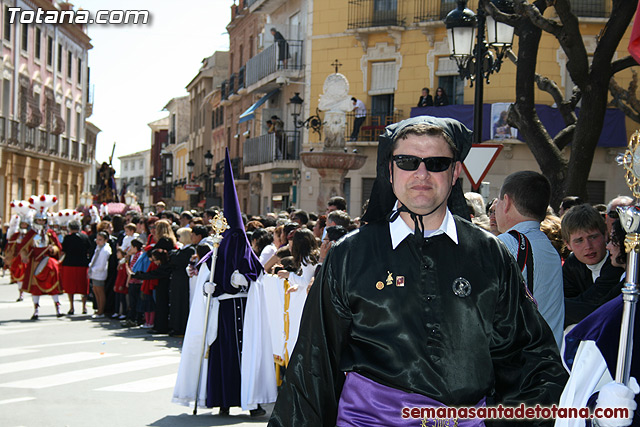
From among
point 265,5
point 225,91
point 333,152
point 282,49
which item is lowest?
point 333,152

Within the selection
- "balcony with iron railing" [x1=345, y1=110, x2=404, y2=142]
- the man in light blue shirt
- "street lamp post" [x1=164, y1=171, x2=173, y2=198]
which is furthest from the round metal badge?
"street lamp post" [x1=164, y1=171, x2=173, y2=198]

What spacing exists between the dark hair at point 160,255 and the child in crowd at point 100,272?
108 inches

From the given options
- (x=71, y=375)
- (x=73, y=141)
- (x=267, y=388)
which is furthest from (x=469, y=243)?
(x=73, y=141)

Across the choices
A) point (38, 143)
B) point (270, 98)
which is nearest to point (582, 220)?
point (270, 98)

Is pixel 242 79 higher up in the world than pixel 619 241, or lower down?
higher up

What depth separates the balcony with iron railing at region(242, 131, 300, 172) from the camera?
3372 centimetres

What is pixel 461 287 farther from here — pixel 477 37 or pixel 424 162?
pixel 477 37

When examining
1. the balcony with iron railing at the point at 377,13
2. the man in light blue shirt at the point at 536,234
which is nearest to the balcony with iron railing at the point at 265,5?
the balcony with iron railing at the point at 377,13

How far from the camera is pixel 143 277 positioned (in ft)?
49.1

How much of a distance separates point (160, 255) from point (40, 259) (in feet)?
11.3

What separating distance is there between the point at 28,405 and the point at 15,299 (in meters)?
12.2

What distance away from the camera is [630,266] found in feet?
11.3

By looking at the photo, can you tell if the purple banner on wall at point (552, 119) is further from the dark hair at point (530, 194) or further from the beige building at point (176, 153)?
the beige building at point (176, 153)

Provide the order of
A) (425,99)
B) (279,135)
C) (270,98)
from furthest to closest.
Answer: (270,98), (279,135), (425,99)
